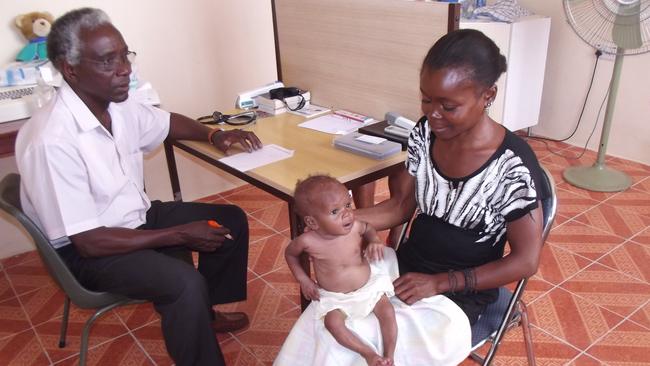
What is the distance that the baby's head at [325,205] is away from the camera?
4.53ft

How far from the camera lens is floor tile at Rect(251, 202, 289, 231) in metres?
3.14

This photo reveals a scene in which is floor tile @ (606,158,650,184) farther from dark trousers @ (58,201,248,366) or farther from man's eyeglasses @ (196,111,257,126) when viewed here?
dark trousers @ (58,201,248,366)

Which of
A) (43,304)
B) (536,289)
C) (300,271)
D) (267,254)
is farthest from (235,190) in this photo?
(300,271)

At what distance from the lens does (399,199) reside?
1630mm

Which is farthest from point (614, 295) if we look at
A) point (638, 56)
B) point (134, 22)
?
point (134, 22)

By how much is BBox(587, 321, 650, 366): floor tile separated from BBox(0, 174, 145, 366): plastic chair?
169 centimetres

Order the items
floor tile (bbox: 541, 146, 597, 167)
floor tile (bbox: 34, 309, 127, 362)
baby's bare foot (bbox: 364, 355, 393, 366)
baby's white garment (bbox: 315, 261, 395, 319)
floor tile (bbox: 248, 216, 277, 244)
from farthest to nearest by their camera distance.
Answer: floor tile (bbox: 541, 146, 597, 167) → floor tile (bbox: 248, 216, 277, 244) → floor tile (bbox: 34, 309, 127, 362) → baby's white garment (bbox: 315, 261, 395, 319) → baby's bare foot (bbox: 364, 355, 393, 366)

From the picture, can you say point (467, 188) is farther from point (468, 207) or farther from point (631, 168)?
point (631, 168)

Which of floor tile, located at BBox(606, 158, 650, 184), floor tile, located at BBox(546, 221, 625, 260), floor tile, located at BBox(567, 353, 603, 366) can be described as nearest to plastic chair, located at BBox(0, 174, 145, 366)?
floor tile, located at BBox(567, 353, 603, 366)

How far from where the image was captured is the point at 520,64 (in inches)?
147

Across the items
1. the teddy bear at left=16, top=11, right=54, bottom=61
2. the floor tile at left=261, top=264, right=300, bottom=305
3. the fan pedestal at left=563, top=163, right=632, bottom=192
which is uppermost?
the teddy bear at left=16, top=11, right=54, bottom=61

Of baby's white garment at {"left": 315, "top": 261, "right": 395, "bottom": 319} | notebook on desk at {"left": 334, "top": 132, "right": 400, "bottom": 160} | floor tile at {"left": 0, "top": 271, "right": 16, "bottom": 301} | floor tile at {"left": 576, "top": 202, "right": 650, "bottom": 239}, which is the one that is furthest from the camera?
floor tile at {"left": 576, "top": 202, "right": 650, "bottom": 239}

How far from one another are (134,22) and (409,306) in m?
2.36

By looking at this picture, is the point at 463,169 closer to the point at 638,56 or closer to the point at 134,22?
→ the point at 134,22
